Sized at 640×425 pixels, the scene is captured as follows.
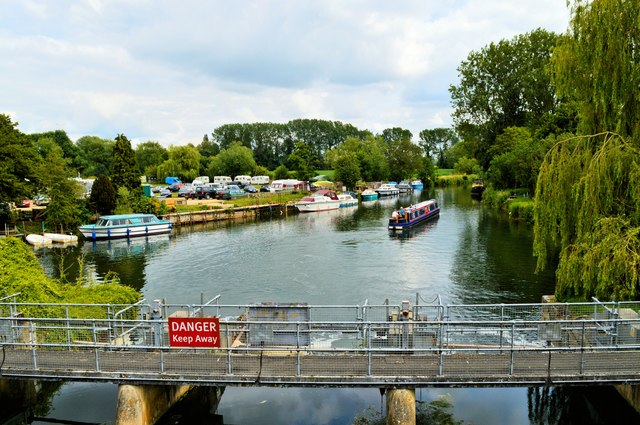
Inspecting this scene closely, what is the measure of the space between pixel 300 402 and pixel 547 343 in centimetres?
911

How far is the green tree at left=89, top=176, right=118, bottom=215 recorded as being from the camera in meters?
64.9

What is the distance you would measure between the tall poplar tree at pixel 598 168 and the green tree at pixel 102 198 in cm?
5584

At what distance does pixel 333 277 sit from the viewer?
38656 mm

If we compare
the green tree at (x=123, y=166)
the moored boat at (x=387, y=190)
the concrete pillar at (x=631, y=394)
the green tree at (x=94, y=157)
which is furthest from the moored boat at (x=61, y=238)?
the green tree at (x=94, y=157)

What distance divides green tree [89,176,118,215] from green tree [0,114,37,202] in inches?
302

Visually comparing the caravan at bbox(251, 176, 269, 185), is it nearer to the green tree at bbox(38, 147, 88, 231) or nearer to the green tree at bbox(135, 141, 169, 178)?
the green tree at bbox(135, 141, 169, 178)

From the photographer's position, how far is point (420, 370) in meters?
15.2

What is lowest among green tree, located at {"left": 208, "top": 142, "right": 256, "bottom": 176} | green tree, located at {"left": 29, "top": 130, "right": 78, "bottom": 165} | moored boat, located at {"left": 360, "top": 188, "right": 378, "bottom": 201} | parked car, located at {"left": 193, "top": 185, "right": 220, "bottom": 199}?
moored boat, located at {"left": 360, "top": 188, "right": 378, "bottom": 201}

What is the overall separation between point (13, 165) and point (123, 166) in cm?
1533

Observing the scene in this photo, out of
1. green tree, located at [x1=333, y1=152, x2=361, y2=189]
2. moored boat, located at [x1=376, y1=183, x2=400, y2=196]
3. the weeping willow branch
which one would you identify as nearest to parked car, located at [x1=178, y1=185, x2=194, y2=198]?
green tree, located at [x1=333, y1=152, x2=361, y2=189]

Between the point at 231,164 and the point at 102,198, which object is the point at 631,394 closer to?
the point at 102,198

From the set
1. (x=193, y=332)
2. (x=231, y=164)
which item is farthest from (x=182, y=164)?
(x=193, y=332)

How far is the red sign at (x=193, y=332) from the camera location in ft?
51.7

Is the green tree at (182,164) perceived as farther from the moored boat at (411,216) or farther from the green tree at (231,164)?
the moored boat at (411,216)
